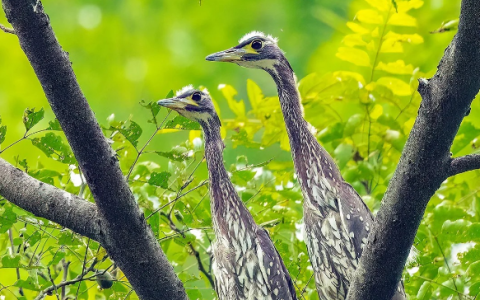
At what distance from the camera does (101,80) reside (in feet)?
22.7

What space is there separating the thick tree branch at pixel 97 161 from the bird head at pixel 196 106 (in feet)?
3.81

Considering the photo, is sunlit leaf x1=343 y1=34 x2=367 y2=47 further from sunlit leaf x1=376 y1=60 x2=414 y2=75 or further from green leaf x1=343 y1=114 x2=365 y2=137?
green leaf x1=343 y1=114 x2=365 y2=137

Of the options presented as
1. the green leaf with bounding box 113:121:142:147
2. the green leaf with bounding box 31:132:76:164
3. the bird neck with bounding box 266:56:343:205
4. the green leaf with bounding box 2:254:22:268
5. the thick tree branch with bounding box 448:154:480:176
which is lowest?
the thick tree branch with bounding box 448:154:480:176

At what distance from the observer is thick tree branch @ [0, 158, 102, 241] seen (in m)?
2.98

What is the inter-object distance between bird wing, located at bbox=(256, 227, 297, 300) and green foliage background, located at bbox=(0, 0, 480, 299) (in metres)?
0.18

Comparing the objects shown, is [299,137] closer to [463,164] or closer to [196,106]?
[196,106]

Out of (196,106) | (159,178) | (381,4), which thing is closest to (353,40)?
(381,4)

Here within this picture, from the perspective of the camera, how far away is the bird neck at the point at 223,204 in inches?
147

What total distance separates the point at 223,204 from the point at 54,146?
3.17 ft

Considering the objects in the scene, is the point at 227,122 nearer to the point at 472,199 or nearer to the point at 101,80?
the point at 472,199

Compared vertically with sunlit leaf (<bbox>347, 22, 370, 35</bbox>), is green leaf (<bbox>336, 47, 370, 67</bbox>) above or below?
below

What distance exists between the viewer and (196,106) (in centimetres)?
401

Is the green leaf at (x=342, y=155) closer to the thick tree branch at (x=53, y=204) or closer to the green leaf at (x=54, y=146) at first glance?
the green leaf at (x=54, y=146)

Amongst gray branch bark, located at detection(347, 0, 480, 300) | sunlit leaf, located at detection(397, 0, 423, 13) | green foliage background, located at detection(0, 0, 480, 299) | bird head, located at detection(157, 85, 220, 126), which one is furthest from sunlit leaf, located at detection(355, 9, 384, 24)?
gray branch bark, located at detection(347, 0, 480, 300)
